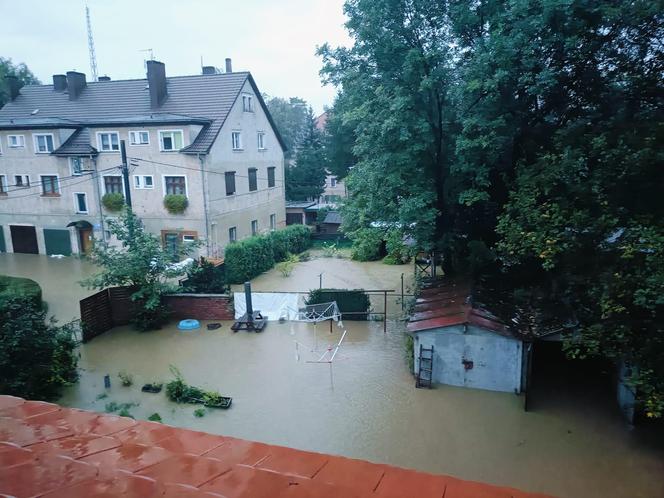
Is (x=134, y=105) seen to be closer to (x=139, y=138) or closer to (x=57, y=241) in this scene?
(x=139, y=138)

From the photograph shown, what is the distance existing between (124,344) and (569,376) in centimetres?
1522

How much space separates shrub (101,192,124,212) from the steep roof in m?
4.17

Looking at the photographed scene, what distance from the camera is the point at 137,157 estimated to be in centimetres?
2617

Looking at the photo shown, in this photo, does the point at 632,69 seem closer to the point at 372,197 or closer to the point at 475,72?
the point at 475,72

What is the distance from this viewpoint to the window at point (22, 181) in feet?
96.3

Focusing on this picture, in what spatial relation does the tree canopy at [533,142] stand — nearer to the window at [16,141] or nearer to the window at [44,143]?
the window at [44,143]

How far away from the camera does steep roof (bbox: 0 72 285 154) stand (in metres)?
26.0

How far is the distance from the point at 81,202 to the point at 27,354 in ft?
63.2

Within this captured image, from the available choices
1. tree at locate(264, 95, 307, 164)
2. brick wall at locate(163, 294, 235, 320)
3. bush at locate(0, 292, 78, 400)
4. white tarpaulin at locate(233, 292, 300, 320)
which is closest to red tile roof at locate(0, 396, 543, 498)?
bush at locate(0, 292, 78, 400)

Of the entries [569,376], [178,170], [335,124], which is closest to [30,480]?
[569,376]

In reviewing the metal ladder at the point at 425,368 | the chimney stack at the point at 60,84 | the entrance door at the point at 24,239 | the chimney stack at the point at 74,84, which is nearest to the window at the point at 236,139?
the chimney stack at the point at 74,84

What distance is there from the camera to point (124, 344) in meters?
16.6

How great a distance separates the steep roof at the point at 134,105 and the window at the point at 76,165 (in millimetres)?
2124

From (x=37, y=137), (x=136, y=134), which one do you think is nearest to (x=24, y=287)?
(x=136, y=134)
